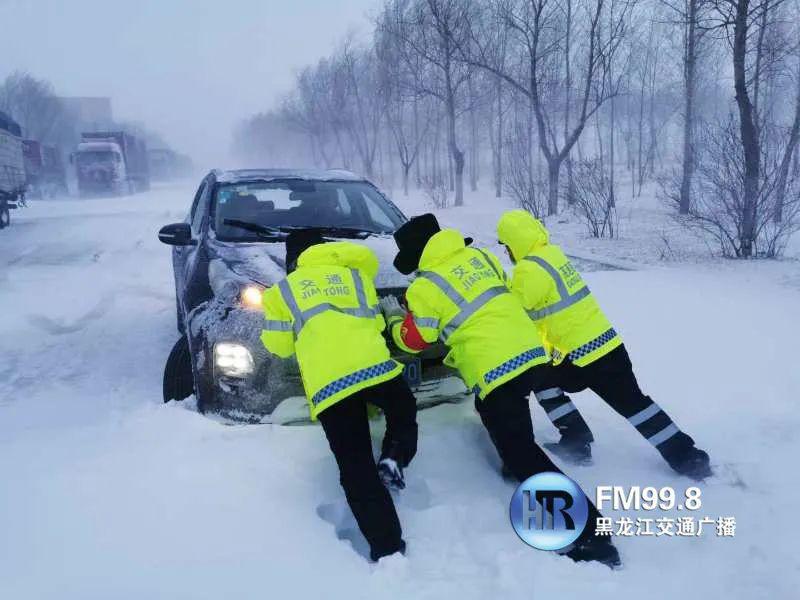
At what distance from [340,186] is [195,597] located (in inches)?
142

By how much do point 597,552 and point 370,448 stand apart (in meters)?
1.02

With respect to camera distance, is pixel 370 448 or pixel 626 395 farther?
pixel 626 395

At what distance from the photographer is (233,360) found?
3098 mm

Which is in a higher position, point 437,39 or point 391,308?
point 437,39

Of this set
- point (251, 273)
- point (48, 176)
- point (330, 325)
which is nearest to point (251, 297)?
point (251, 273)

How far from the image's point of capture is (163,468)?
3.04m

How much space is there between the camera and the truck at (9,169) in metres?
18.7

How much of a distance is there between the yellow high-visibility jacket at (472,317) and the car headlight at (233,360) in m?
0.79

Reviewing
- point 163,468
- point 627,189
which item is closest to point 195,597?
point 163,468

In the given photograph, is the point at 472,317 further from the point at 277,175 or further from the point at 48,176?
the point at 48,176

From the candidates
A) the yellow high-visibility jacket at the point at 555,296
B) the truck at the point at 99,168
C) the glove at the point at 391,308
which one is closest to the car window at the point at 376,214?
the glove at the point at 391,308

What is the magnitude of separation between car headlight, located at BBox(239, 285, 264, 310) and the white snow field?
65 cm

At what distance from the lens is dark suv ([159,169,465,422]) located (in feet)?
10.2

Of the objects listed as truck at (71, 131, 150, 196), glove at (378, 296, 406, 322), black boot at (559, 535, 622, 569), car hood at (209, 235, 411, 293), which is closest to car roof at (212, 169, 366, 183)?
car hood at (209, 235, 411, 293)
